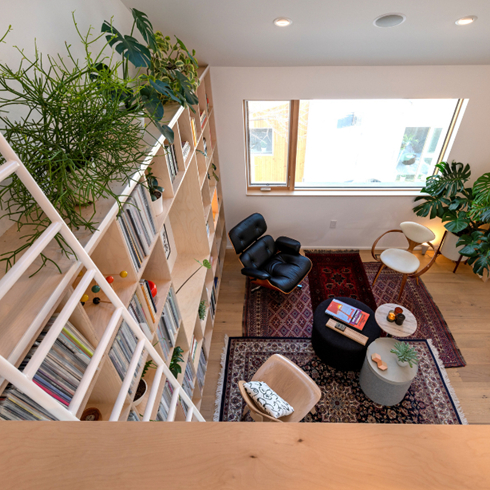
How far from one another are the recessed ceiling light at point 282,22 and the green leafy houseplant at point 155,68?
24.7 inches

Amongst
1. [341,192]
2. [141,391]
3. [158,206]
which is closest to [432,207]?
[341,192]

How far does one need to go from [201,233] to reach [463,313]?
3.07 meters

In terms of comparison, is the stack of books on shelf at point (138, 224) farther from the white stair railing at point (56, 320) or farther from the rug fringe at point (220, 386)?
the rug fringe at point (220, 386)

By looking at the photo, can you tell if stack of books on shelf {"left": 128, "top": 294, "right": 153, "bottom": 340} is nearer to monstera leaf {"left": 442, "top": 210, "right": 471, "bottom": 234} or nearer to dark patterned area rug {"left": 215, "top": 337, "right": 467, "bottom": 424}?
dark patterned area rug {"left": 215, "top": 337, "right": 467, "bottom": 424}

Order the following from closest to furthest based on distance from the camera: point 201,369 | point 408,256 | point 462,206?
1. point 201,369
2. point 462,206
3. point 408,256

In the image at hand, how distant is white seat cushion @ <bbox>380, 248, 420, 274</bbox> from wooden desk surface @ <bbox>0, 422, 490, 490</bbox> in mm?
3455

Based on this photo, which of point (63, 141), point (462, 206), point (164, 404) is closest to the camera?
point (63, 141)

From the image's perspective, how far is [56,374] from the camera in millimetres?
871

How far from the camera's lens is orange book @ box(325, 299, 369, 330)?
113 inches

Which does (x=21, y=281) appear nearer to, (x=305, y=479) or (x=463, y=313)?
(x=305, y=479)

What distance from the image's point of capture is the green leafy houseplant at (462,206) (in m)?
3.21

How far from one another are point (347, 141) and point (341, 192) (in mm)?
650

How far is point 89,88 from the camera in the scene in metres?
0.96

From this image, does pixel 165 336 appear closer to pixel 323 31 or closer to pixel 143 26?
pixel 143 26
